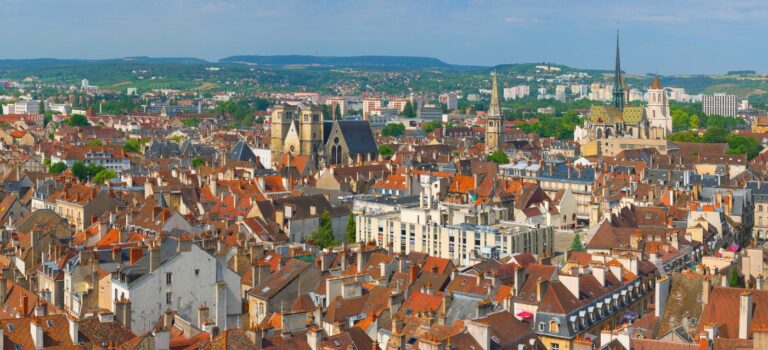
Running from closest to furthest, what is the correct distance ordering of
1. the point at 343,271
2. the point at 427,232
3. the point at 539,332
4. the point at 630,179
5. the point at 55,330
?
the point at 55,330 < the point at 539,332 < the point at 343,271 < the point at 427,232 < the point at 630,179

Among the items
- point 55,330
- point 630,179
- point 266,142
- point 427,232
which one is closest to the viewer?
point 55,330

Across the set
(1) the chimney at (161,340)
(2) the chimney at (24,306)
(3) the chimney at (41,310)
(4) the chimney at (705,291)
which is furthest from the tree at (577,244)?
(1) the chimney at (161,340)

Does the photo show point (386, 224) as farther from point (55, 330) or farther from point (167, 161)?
point (167, 161)

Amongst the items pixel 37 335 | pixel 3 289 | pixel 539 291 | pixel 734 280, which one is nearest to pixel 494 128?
pixel 734 280

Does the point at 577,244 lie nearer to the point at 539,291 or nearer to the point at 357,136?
the point at 539,291

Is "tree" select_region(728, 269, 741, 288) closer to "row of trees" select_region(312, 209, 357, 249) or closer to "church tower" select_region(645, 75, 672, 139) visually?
"row of trees" select_region(312, 209, 357, 249)

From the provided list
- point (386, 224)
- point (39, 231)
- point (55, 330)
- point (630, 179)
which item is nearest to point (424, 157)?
point (630, 179)

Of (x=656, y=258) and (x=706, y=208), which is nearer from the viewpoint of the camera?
(x=656, y=258)

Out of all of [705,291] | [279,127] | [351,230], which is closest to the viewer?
[705,291]
